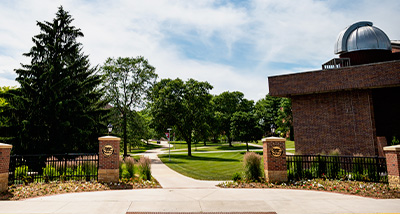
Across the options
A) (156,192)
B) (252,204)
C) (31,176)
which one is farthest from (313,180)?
(31,176)

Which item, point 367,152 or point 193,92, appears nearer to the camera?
point 367,152

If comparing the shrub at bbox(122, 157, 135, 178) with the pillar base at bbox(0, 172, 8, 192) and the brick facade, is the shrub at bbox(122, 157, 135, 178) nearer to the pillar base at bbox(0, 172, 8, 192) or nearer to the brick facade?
the pillar base at bbox(0, 172, 8, 192)

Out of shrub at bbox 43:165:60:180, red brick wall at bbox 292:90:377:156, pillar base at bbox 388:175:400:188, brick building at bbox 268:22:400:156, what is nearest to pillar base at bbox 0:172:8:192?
shrub at bbox 43:165:60:180

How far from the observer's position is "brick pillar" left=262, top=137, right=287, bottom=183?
464 inches

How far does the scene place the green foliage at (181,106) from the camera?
118 feet

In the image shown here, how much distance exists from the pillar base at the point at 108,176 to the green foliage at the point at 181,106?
2427 centimetres

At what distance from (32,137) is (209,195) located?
15.8 metres

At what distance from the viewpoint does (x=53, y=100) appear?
1886 centimetres

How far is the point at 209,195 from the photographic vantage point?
947 centimetres

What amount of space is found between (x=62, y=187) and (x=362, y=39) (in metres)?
23.9

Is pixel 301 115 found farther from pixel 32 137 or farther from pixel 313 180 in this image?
pixel 32 137

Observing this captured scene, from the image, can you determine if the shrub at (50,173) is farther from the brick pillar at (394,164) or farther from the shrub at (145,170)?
the brick pillar at (394,164)

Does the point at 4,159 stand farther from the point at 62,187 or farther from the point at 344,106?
the point at 344,106

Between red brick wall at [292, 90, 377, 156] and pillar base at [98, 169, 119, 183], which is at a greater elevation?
red brick wall at [292, 90, 377, 156]
